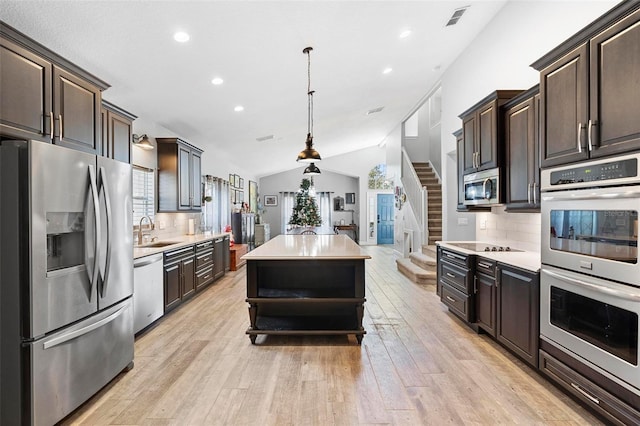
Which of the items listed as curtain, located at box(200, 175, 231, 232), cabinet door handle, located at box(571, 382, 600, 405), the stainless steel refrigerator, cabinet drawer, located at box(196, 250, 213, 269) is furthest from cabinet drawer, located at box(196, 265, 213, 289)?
cabinet door handle, located at box(571, 382, 600, 405)

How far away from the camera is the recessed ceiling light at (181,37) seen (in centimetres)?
283

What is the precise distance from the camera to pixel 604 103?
1.88 meters

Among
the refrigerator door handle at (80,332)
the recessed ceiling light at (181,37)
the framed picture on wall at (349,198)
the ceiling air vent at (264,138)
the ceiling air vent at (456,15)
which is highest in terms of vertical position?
the ceiling air vent at (456,15)

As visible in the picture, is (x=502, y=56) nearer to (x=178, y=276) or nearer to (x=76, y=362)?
(x=178, y=276)

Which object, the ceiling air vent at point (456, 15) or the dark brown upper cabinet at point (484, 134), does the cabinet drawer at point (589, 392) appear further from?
the ceiling air vent at point (456, 15)

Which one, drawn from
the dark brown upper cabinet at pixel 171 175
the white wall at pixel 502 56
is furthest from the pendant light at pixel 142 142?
the white wall at pixel 502 56

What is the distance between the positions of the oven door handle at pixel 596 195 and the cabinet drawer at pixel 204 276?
4.39 meters

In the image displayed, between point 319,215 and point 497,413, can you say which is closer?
point 497,413

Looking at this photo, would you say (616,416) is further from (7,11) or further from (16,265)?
(7,11)

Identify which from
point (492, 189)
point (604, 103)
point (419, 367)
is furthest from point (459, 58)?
point (419, 367)

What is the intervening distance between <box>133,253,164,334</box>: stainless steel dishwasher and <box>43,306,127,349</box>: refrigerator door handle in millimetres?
791

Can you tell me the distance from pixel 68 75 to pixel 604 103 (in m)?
3.47

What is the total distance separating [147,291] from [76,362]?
1432mm

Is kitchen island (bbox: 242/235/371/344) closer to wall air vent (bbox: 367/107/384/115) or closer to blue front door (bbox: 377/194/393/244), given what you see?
wall air vent (bbox: 367/107/384/115)
